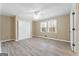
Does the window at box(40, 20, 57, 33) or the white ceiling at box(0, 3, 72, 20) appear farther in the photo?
the window at box(40, 20, 57, 33)

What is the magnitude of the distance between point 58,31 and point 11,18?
4235 millimetres

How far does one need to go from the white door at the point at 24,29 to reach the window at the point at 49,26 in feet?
5.19

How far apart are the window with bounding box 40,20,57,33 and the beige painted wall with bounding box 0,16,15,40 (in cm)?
349

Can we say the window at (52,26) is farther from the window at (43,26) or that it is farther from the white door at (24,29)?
A: the white door at (24,29)

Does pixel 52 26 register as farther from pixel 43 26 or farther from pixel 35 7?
pixel 35 7

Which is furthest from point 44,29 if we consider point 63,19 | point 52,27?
point 63,19

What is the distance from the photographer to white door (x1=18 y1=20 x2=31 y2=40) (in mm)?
7770

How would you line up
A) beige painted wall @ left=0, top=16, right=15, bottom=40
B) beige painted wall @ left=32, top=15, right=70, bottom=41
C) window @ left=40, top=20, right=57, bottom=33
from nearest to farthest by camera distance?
beige painted wall @ left=32, top=15, right=70, bottom=41 < beige painted wall @ left=0, top=16, right=15, bottom=40 < window @ left=40, top=20, right=57, bottom=33

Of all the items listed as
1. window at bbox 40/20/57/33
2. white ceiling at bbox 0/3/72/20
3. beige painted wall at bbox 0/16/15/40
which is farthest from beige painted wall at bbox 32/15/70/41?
beige painted wall at bbox 0/16/15/40

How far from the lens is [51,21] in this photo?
328 inches

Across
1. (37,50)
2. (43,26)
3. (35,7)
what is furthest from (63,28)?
(37,50)

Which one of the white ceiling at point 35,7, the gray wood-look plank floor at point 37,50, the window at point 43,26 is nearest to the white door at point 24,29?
the window at point 43,26

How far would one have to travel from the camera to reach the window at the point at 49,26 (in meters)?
8.00

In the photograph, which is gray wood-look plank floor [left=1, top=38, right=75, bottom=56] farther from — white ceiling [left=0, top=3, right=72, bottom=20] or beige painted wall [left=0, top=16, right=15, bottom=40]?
beige painted wall [left=0, top=16, right=15, bottom=40]
